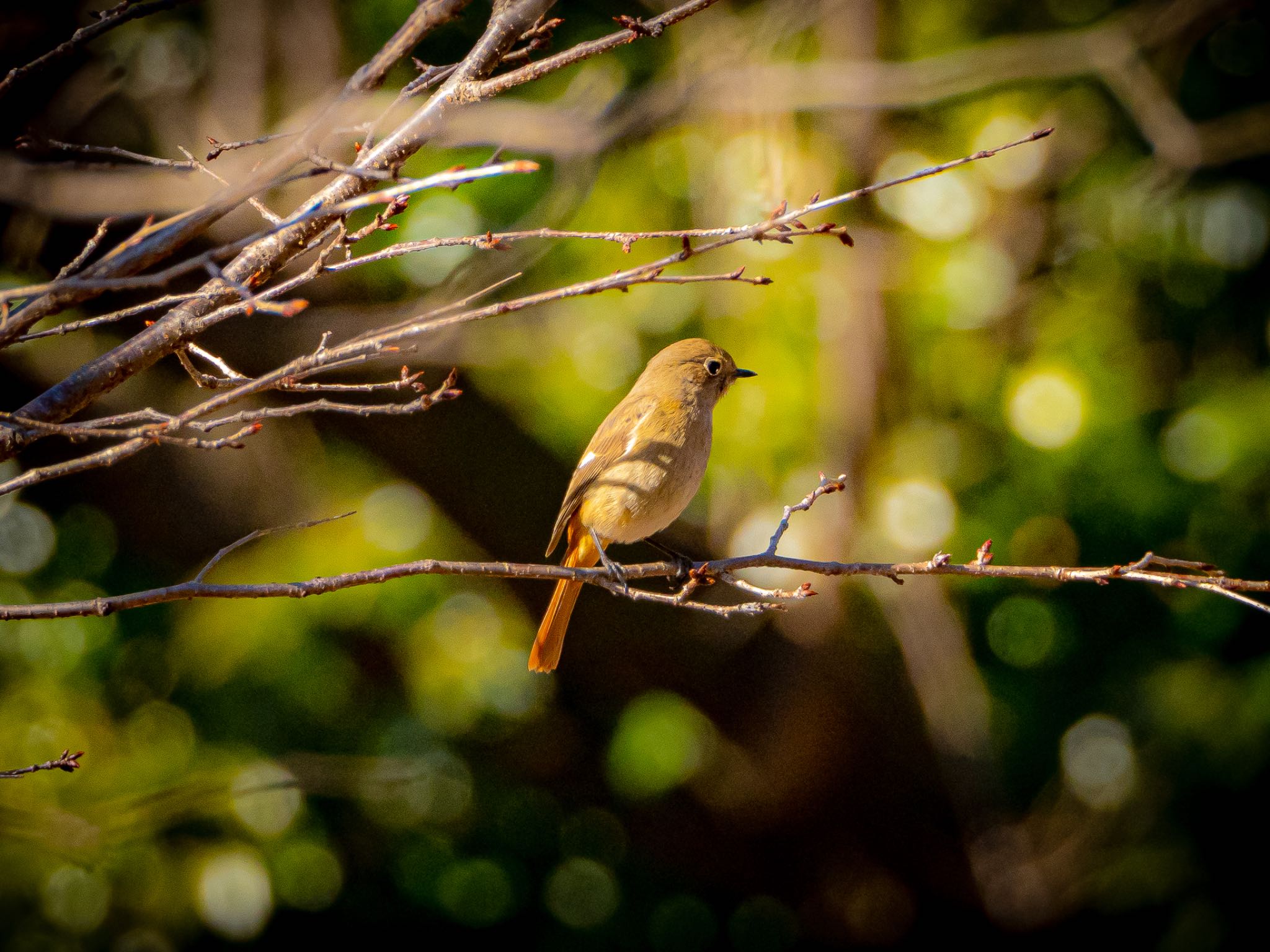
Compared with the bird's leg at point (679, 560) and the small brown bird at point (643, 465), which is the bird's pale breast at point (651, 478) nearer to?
the small brown bird at point (643, 465)

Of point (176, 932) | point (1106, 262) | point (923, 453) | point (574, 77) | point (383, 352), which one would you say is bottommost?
point (176, 932)

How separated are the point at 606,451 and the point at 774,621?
2.00 m

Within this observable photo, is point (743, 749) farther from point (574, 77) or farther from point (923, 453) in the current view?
point (574, 77)

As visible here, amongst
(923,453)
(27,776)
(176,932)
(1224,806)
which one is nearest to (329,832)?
(176,932)

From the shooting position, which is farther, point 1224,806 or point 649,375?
point 1224,806

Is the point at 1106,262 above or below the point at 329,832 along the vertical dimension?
above

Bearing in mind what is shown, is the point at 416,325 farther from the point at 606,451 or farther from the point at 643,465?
the point at 606,451

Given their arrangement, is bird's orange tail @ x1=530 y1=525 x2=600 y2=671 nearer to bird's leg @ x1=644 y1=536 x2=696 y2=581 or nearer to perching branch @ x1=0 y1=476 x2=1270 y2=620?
bird's leg @ x1=644 y1=536 x2=696 y2=581

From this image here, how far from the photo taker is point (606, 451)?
4512mm

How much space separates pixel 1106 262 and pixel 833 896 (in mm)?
3911

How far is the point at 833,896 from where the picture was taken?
655cm

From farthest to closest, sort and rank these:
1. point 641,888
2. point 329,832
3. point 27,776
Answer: point 641,888 < point 329,832 < point 27,776

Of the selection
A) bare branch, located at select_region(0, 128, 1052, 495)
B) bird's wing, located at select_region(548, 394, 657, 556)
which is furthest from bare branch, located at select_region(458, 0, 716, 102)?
bird's wing, located at select_region(548, 394, 657, 556)

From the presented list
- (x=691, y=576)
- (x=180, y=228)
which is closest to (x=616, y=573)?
(x=691, y=576)
